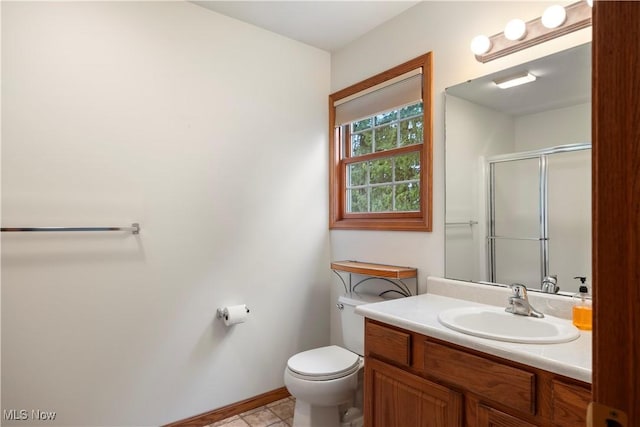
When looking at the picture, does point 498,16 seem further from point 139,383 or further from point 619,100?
point 139,383

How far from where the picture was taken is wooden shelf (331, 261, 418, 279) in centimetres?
202

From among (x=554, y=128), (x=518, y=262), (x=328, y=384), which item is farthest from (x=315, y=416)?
(x=554, y=128)

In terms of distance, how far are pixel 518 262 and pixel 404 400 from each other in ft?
2.70

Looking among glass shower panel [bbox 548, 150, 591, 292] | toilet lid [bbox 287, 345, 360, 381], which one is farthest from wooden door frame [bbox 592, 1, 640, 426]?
toilet lid [bbox 287, 345, 360, 381]

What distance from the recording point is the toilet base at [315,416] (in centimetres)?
188

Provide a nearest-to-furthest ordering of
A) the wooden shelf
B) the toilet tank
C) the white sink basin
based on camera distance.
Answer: the white sink basin < the wooden shelf < the toilet tank

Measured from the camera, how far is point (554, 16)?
58.2 inches

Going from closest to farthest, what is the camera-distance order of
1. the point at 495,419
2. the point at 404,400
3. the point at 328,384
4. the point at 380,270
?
1. the point at 495,419
2. the point at 404,400
3. the point at 328,384
4. the point at 380,270

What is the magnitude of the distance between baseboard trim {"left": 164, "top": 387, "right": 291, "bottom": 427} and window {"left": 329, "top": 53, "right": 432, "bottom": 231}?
121 centimetres

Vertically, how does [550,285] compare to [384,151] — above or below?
below

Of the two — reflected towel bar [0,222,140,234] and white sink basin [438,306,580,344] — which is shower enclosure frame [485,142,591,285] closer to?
white sink basin [438,306,580,344]

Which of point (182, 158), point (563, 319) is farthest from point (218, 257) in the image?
point (563, 319)

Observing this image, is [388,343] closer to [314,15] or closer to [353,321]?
[353,321]

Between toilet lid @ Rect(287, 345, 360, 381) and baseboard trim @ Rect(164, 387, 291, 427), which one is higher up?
toilet lid @ Rect(287, 345, 360, 381)
